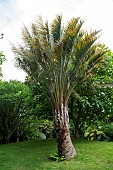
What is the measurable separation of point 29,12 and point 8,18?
3.73 feet

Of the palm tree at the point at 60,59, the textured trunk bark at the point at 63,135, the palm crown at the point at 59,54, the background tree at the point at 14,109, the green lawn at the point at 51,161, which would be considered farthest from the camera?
the background tree at the point at 14,109

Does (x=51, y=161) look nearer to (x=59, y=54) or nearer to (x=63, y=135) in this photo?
(x=63, y=135)

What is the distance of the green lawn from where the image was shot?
271 inches

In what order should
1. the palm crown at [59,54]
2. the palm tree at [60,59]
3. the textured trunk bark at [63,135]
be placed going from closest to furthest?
the textured trunk bark at [63,135], the palm tree at [60,59], the palm crown at [59,54]

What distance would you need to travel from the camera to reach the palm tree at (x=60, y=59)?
25.9 ft

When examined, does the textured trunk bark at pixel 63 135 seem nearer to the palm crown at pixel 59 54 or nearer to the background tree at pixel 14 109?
the palm crown at pixel 59 54

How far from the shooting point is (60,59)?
26.1 ft

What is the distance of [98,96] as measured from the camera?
10.2m

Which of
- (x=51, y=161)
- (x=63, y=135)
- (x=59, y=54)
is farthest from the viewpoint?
(x=59, y=54)

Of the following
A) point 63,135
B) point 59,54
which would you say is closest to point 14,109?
point 63,135

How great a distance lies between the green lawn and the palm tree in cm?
52

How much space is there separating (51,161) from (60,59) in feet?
10.0

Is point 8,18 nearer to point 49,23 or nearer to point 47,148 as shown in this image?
Result: point 49,23

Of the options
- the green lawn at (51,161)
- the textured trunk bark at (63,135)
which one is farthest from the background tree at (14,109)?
the textured trunk bark at (63,135)
